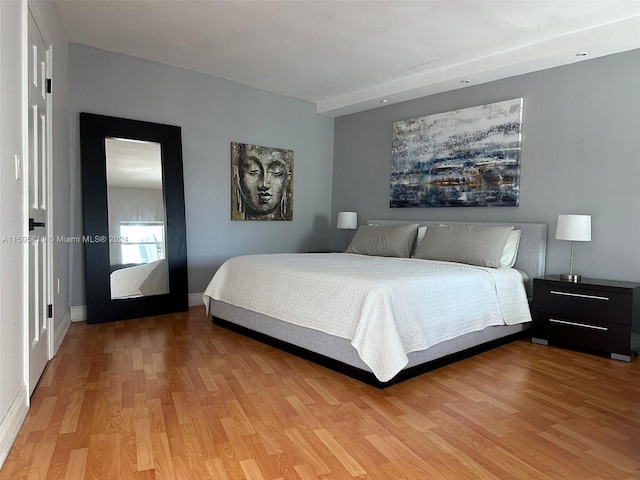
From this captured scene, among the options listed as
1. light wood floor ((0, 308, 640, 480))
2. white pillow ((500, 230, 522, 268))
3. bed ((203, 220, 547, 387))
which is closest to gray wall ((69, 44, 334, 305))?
bed ((203, 220, 547, 387))

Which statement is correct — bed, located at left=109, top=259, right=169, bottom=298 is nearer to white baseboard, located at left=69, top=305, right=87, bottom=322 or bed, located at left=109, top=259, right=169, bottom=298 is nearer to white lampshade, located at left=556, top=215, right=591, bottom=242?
white baseboard, located at left=69, top=305, right=87, bottom=322

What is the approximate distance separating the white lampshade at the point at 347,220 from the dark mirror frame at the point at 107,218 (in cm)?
197

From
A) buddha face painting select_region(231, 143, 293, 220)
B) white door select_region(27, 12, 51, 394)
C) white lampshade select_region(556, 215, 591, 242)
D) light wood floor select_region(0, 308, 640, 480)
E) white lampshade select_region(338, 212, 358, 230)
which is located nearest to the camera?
light wood floor select_region(0, 308, 640, 480)

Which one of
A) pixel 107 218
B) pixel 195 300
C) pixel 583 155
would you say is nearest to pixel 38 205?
pixel 107 218

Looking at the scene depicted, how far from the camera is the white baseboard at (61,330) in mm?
3232

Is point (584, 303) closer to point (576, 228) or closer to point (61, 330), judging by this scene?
point (576, 228)

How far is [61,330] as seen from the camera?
3.53m

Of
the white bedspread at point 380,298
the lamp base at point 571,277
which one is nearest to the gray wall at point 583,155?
the lamp base at point 571,277

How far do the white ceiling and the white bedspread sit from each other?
1.92 meters

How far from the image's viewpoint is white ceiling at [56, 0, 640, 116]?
3.27 meters

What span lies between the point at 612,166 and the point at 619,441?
97.0 inches

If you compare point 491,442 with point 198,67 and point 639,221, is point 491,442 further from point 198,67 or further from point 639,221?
point 198,67

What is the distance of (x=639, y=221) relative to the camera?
3527mm

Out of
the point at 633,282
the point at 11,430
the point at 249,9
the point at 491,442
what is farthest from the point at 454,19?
the point at 11,430
